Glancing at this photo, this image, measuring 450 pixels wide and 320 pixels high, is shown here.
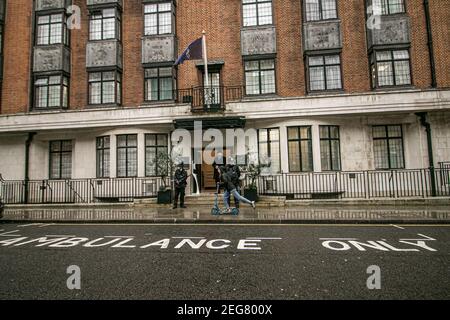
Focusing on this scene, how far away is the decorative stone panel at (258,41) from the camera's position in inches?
641

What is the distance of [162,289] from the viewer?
3551 mm

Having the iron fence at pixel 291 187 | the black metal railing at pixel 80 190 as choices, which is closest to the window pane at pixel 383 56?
the iron fence at pixel 291 187

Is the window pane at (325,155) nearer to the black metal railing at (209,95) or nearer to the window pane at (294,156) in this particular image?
the window pane at (294,156)

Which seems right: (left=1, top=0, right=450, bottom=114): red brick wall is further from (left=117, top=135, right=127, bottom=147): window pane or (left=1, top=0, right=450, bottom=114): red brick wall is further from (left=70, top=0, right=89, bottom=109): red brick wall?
(left=117, top=135, right=127, bottom=147): window pane

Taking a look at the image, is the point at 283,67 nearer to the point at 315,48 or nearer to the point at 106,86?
the point at 315,48

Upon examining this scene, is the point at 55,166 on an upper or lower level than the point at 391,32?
lower

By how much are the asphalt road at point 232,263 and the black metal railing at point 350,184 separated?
6784 mm

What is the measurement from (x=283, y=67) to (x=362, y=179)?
24.3 feet

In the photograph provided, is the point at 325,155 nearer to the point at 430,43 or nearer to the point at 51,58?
the point at 430,43

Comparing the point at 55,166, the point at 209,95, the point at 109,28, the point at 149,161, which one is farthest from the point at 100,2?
the point at 55,166

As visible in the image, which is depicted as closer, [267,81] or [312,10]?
[312,10]

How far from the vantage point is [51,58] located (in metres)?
17.4

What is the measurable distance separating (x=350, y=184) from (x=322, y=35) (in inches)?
328

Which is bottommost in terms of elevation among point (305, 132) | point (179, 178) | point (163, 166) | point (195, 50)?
point (179, 178)
